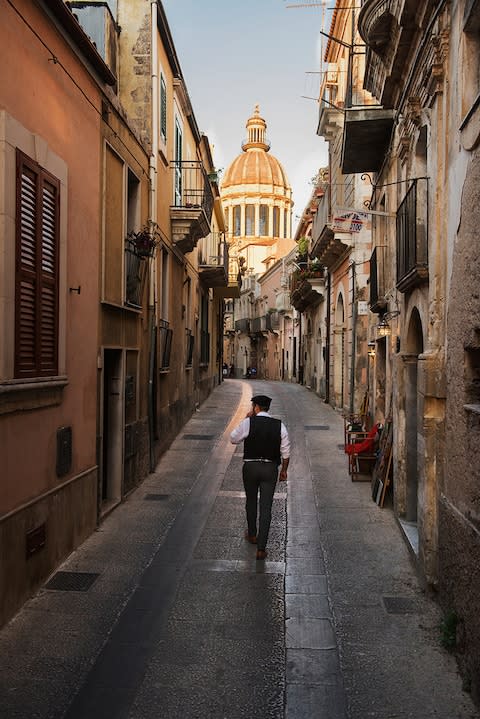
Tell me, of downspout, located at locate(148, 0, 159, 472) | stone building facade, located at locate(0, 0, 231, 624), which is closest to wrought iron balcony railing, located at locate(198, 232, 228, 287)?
stone building facade, located at locate(0, 0, 231, 624)

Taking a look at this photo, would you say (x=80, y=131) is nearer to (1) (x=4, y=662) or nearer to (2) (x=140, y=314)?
(2) (x=140, y=314)

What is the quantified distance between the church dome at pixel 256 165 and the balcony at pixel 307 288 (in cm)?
4005

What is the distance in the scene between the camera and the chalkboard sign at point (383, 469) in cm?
997

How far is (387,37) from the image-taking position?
8641 millimetres

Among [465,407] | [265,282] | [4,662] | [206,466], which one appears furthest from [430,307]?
[265,282]

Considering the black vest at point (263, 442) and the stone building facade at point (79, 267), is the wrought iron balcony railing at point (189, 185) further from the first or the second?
the black vest at point (263, 442)

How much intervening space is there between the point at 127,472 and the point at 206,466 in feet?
8.47

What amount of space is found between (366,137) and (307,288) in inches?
675

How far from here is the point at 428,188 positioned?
23.4 feet

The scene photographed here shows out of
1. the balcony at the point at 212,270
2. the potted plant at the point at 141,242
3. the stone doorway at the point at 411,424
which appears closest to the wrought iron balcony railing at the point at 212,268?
the balcony at the point at 212,270

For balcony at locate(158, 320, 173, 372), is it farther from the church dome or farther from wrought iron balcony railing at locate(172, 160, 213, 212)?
the church dome

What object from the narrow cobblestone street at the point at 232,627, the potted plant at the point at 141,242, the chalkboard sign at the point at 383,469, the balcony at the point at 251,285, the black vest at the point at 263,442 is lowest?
the narrow cobblestone street at the point at 232,627

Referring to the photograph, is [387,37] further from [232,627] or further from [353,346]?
[353,346]

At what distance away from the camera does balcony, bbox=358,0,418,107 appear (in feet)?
24.7
